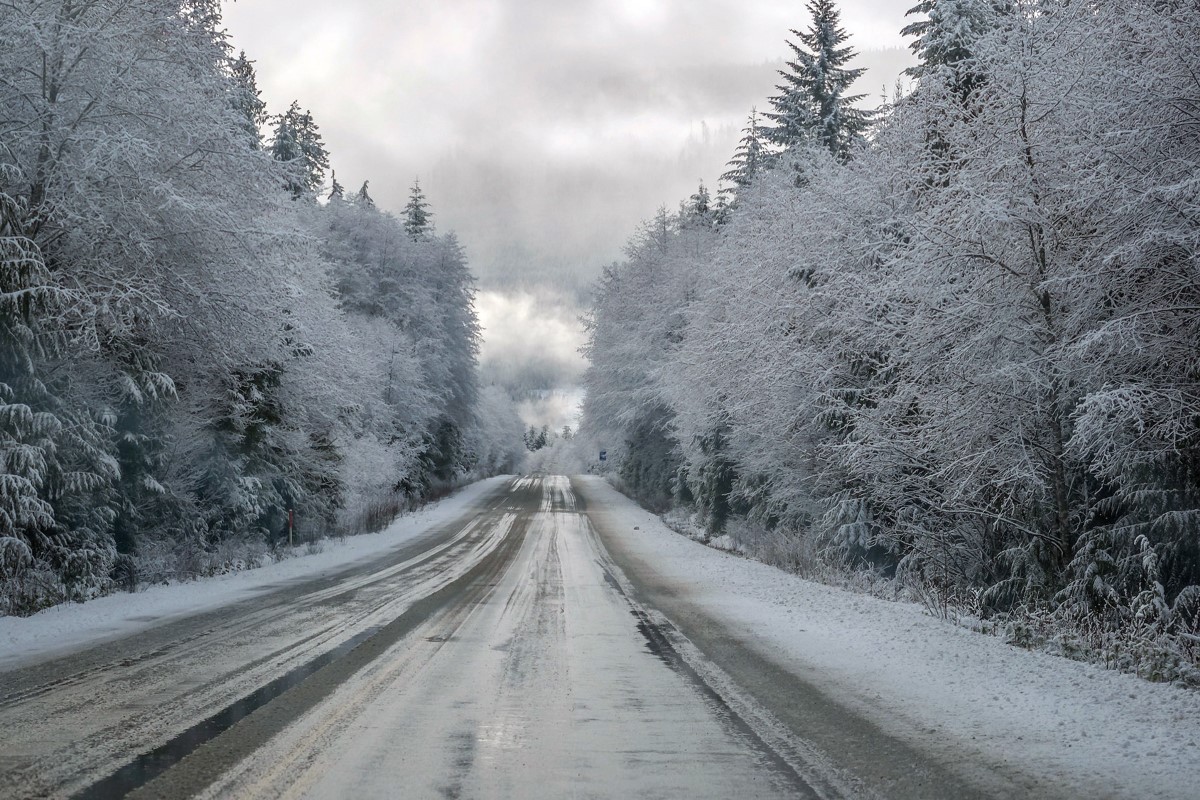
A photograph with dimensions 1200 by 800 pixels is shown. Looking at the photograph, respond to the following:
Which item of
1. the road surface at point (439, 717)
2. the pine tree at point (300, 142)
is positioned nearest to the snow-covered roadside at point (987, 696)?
the road surface at point (439, 717)

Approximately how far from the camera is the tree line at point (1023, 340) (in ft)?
25.3

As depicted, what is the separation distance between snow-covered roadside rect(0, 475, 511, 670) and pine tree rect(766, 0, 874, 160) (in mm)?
24098

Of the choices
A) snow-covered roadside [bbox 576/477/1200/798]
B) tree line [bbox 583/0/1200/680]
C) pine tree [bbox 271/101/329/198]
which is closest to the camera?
snow-covered roadside [bbox 576/477/1200/798]

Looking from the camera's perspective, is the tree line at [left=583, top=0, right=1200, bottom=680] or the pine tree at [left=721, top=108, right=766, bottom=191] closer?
the tree line at [left=583, top=0, right=1200, bottom=680]

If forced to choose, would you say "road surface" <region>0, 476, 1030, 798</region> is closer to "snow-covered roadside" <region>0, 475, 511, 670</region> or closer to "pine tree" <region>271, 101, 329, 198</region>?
"snow-covered roadside" <region>0, 475, 511, 670</region>

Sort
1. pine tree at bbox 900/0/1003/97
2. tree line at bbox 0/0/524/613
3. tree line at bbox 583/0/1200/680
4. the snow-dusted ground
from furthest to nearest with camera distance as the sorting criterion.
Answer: pine tree at bbox 900/0/1003/97 → tree line at bbox 0/0/524/613 → tree line at bbox 583/0/1200/680 → the snow-dusted ground

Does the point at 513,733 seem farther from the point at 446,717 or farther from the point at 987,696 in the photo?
the point at 987,696

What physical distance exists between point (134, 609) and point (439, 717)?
7287 millimetres

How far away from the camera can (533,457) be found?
6250 inches

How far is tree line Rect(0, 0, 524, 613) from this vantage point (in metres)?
10.0

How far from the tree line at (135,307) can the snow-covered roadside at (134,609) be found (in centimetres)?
52

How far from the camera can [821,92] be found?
32062 millimetres

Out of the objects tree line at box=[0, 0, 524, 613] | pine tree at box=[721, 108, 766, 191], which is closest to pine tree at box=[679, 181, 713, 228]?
pine tree at box=[721, 108, 766, 191]

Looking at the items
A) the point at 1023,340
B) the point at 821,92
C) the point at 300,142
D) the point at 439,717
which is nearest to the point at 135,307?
the point at 439,717
